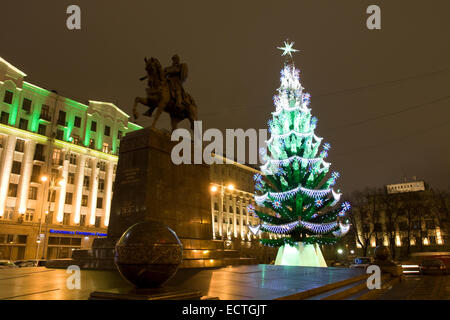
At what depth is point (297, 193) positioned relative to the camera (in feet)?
72.3

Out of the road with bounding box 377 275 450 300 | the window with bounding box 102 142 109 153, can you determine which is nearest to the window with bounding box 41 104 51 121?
the window with bounding box 102 142 109 153

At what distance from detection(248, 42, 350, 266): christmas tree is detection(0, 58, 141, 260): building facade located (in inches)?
822

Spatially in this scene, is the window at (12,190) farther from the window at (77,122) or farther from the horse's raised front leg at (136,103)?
the horse's raised front leg at (136,103)

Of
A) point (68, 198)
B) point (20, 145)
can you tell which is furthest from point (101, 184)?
point (20, 145)

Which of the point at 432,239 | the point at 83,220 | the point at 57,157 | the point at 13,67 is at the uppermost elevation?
the point at 13,67

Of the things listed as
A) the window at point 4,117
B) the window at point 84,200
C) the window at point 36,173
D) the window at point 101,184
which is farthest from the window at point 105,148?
the window at point 4,117

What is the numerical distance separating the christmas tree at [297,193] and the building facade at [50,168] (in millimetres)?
20882

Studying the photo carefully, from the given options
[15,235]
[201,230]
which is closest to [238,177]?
[15,235]

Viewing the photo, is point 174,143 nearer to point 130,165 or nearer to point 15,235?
point 130,165

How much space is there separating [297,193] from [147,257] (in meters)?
18.7

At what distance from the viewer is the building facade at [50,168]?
112 feet

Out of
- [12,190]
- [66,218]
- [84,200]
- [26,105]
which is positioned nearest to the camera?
[12,190]

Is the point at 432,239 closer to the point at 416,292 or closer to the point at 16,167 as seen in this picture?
the point at 416,292
